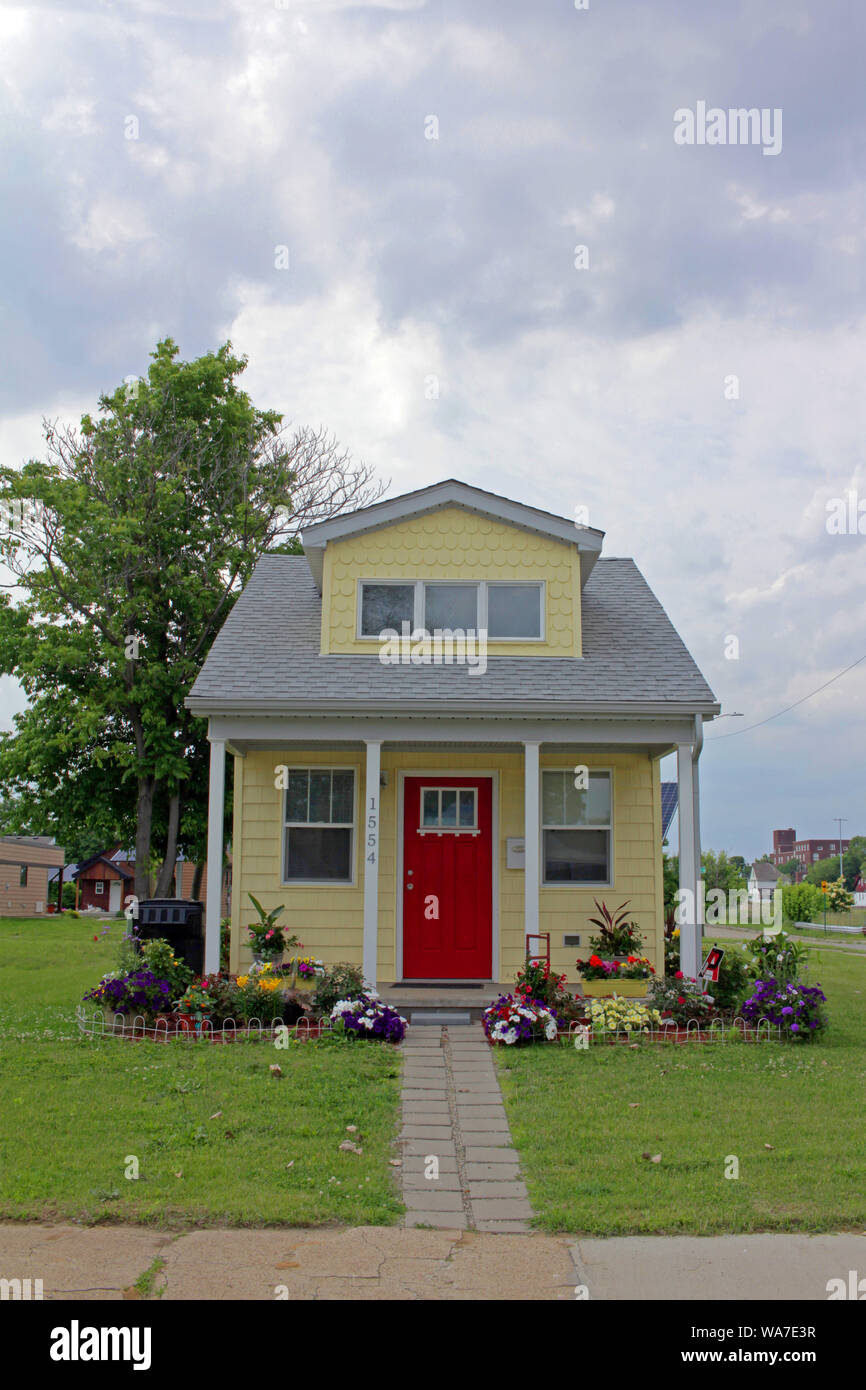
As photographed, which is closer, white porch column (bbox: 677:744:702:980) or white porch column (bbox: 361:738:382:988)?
white porch column (bbox: 677:744:702:980)

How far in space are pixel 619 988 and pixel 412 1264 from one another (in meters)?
6.88

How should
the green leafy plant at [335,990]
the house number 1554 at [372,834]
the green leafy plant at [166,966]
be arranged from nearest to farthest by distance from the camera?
the green leafy plant at [335,990] < the green leafy plant at [166,966] < the house number 1554 at [372,834]

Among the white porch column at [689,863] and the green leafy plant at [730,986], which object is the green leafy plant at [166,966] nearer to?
the white porch column at [689,863]

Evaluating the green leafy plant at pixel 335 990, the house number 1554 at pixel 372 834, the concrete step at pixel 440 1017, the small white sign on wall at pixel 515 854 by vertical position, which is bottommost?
the concrete step at pixel 440 1017

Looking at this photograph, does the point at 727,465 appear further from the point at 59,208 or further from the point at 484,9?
the point at 59,208

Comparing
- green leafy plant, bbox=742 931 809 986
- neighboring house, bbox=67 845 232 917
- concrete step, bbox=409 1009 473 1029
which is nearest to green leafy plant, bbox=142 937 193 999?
concrete step, bbox=409 1009 473 1029

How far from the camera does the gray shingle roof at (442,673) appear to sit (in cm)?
1128

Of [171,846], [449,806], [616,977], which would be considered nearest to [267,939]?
[449,806]

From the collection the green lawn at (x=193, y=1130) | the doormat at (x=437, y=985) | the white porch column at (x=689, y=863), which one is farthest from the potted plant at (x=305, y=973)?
the white porch column at (x=689, y=863)

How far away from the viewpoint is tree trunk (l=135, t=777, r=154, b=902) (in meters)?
19.1

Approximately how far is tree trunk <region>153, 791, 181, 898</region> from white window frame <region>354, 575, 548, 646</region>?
26.8 ft

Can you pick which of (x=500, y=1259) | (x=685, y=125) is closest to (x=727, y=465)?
(x=685, y=125)

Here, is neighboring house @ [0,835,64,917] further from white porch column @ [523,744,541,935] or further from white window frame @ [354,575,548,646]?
white porch column @ [523,744,541,935]

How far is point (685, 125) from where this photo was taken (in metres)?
10.9
